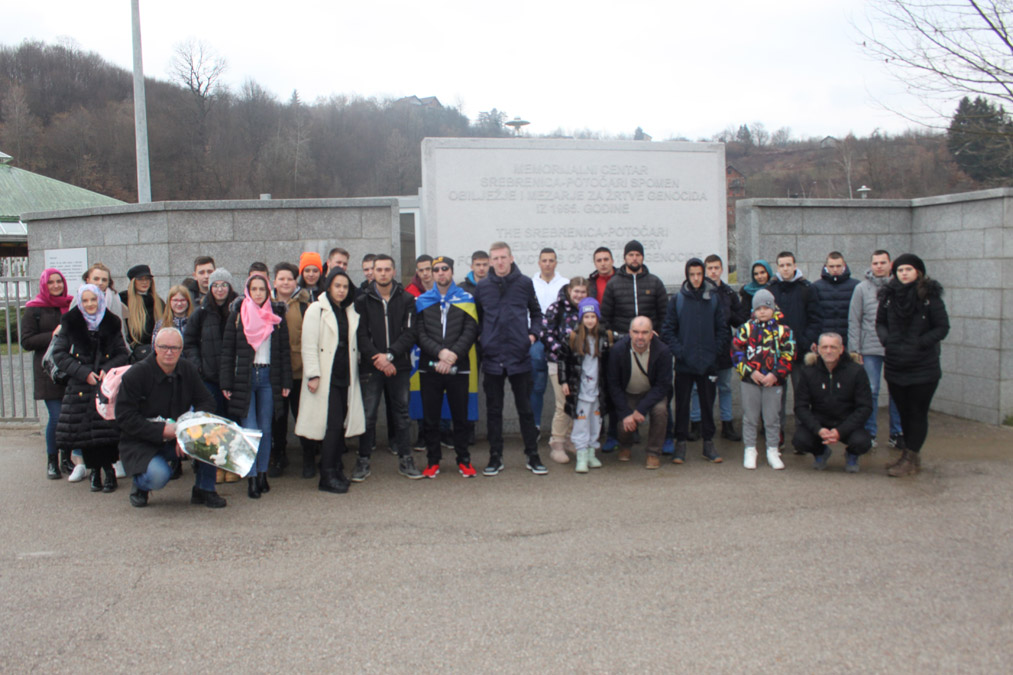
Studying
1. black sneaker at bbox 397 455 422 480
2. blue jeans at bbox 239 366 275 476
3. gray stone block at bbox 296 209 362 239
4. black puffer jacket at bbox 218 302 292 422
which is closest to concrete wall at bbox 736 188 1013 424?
gray stone block at bbox 296 209 362 239

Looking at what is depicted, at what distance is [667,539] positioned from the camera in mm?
4613

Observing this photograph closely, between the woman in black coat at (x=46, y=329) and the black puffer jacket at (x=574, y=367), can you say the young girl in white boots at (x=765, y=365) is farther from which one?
the woman in black coat at (x=46, y=329)

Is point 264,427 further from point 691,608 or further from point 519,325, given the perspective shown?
point 691,608

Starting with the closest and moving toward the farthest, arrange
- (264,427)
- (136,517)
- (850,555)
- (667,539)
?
(850,555)
(667,539)
(136,517)
(264,427)

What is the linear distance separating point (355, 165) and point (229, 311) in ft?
181

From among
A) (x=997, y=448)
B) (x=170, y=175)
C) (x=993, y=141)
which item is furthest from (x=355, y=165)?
(x=997, y=448)

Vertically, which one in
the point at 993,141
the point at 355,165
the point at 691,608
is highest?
the point at 355,165

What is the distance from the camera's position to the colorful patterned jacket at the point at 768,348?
21.0 ft

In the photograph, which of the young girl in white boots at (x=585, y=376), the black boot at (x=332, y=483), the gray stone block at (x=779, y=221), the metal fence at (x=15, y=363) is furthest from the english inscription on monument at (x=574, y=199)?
the metal fence at (x=15, y=363)

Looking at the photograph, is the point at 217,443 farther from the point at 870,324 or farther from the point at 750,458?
the point at 870,324

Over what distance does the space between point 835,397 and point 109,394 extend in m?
5.57

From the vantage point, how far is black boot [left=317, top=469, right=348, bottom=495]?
576 centimetres

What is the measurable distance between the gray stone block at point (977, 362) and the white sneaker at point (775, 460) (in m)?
3.22

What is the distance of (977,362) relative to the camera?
8133 mm
